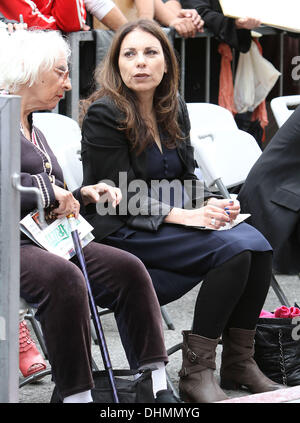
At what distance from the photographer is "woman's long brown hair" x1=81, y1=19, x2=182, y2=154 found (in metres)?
3.90

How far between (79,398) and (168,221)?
0.94 m

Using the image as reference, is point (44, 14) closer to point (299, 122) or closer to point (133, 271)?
point (299, 122)

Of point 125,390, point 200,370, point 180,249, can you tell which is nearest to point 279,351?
point 200,370

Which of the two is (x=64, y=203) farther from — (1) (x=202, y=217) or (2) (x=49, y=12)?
(2) (x=49, y=12)

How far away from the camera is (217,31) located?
6363 mm

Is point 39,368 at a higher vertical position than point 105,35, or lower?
lower

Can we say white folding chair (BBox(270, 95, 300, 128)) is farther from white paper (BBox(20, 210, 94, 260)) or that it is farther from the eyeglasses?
white paper (BBox(20, 210, 94, 260))

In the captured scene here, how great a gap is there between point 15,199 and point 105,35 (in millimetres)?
3145

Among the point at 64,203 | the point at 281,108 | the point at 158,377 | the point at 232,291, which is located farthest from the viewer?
the point at 281,108

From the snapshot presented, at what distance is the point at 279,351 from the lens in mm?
4043

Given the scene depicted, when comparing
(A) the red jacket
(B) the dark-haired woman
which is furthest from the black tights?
(A) the red jacket

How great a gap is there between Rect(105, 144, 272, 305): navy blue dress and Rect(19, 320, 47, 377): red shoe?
601mm

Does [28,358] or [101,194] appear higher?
[101,194]

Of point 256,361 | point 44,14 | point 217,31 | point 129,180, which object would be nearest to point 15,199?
point 129,180
